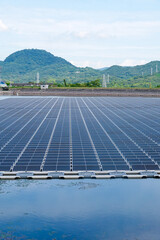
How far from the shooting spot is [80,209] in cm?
1566

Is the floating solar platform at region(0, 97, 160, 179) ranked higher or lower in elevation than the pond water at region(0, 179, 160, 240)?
higher

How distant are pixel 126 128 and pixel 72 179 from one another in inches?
558

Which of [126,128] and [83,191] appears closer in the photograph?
[83,191]

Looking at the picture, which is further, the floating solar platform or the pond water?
the floating solar platform

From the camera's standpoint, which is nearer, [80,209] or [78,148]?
[80,209]

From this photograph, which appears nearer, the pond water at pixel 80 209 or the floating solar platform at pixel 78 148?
the pond water at pixel 80 209

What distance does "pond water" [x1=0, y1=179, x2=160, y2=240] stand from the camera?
44.1 feet

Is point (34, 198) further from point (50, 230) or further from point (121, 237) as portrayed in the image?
point (121, 237)

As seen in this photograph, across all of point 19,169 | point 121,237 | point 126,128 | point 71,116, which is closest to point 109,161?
point 19,169

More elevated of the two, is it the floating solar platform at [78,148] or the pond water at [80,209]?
the floating solar platform at [78,148]

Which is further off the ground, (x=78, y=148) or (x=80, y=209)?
(x=78, y=148)

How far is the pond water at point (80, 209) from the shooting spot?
13438mm

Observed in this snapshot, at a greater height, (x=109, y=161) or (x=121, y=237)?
(x=109, y=161)

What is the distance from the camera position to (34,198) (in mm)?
16828
